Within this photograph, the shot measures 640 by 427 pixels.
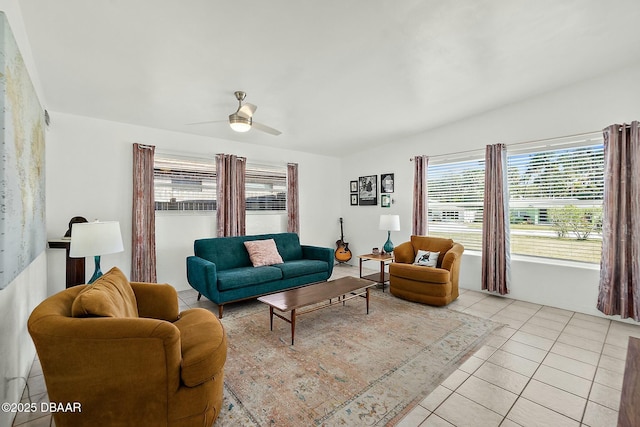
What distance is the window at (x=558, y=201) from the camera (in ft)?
11.8

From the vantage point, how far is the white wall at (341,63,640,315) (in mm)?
3350

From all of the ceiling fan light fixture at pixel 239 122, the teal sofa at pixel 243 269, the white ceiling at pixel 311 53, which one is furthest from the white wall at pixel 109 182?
the ceiling fan light fixture at pixel 239 122

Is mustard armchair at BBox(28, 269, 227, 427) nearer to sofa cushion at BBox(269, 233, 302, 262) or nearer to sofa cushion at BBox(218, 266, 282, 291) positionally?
sofa cushion at BBox(218, 266, 282, 291)

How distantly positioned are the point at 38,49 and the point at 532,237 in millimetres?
5859

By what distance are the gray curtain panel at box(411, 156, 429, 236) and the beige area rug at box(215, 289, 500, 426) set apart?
5.44ft

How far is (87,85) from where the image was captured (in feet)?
9.55

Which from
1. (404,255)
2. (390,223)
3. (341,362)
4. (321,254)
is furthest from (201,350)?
(390,223)

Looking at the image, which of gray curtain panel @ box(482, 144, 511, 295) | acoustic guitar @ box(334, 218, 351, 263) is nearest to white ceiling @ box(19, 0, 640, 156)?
gray curtain panel @ box(482, 144, 511, 295)

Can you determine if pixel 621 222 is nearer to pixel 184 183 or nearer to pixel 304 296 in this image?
pixel 304 296

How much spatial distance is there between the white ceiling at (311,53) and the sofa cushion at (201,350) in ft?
7.31

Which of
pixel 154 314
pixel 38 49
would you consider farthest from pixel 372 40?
pixel 154 314

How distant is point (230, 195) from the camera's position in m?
4.84

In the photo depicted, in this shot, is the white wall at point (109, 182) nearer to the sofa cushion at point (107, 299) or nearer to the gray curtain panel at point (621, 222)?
the sofa cushion at point (107, 299)

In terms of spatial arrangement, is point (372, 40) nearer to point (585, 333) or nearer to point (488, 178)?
point (488, 178)
